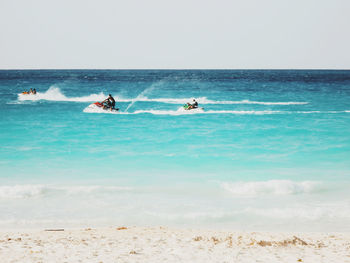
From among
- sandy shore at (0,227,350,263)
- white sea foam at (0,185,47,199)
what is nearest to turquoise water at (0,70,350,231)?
white sea foam at (0,185,47,199)

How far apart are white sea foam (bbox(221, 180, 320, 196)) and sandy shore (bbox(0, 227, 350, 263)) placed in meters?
4.32

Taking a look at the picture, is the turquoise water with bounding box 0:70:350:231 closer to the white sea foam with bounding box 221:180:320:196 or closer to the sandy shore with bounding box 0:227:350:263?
the white sea foam with bounding box 221:180:320:196

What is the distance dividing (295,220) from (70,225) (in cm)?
676

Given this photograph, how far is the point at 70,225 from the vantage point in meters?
11.5

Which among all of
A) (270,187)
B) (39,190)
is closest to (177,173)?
(270,187)

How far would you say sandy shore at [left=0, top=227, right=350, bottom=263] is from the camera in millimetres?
7996

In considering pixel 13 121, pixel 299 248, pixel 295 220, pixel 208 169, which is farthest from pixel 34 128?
pixel 299 248

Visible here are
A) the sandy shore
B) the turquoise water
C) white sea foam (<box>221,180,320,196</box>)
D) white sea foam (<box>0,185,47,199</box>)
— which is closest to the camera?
the sandy shore

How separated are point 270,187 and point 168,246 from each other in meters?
7.48

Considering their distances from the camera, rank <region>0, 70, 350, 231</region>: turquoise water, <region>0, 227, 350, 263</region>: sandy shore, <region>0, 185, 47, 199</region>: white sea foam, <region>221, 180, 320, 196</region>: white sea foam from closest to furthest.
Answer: <region>0, 227, 350, 263</region>: sandy shore → <region>0, 70, 350, 231</region>: turquoise water → <region>0, 185, 47, 199</region>: white sea foam → <region>221, 180, 320, 196</region>: white sea foam

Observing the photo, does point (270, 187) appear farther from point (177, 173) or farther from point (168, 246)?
point (168, 246)

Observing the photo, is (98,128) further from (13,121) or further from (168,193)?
(168,193)

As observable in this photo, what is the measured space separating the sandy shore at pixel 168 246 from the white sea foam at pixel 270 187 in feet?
14.2

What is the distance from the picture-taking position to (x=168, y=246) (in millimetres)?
8867
